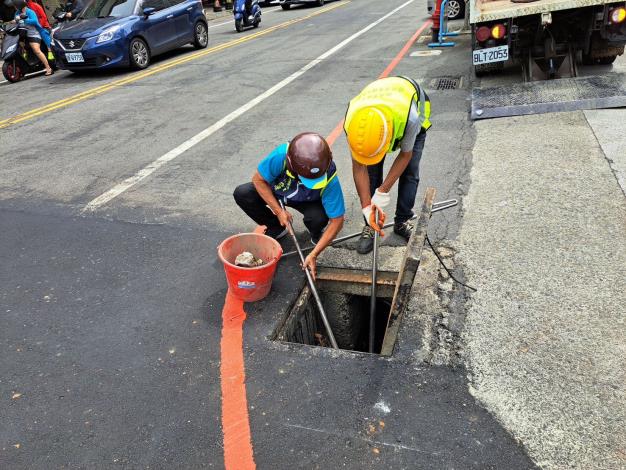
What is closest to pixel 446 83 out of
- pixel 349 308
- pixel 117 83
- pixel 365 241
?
pixel 365 241

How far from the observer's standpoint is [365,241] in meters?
3.97

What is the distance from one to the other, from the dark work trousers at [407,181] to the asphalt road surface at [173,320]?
0.81 ft

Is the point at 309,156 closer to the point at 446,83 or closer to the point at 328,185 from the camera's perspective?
the point at 328,185

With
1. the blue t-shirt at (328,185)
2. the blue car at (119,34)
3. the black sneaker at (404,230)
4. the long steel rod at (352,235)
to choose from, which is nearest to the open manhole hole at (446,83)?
the long steel rod at (352,235)

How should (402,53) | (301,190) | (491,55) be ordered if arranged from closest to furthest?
(301,190) → (491,55) → (402,53)

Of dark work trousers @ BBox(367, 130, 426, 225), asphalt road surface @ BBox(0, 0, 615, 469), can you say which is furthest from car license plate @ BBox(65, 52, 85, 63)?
dark work trousers @ BBox(367, 130, 426, 225)

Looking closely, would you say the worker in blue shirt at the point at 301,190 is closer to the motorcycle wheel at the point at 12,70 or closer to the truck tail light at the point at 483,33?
the truck tail light at the point at 483,33

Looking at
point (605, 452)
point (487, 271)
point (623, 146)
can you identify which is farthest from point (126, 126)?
point (605, 452)

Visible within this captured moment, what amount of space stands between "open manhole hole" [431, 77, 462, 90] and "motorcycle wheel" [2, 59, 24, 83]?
31.3 ft

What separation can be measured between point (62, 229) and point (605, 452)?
4.42 meters

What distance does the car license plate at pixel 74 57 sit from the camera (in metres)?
10.5

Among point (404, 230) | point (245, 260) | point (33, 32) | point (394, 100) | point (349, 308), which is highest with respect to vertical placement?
point (33, 32)

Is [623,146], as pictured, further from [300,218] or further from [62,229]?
[62,229]

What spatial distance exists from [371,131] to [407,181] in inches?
43.0
